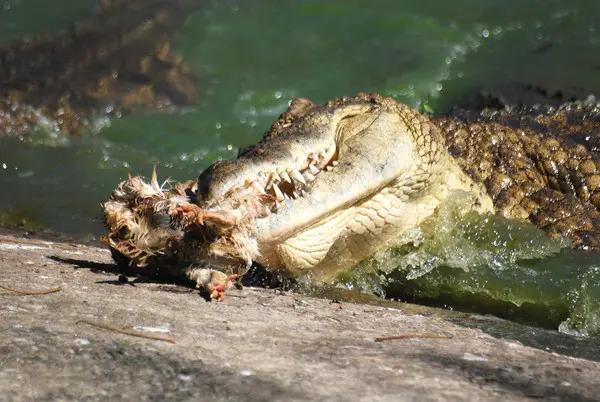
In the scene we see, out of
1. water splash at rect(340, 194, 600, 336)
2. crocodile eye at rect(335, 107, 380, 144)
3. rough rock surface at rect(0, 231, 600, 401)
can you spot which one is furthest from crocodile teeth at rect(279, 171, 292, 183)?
water splash at rect(340, 194, 600, 336)

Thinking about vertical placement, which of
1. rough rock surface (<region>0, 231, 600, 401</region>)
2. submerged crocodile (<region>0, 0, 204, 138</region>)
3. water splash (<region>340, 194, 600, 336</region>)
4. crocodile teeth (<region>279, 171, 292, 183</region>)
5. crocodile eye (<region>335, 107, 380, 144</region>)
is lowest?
rough rock surface (<region>0, 231, 600, 401</region>)

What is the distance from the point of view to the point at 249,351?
284 centimetres

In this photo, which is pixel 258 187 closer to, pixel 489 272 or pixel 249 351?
pixel 249 351

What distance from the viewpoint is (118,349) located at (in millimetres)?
2762

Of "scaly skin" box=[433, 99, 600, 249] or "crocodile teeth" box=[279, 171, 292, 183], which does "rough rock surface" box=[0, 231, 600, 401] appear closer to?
"crocodile teeth" box=[279, 171, 292, 183]

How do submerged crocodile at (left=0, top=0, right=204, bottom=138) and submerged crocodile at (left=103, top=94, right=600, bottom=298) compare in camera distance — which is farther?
submerged crocodile at (left=0, top=0, right=204, bottom=138)

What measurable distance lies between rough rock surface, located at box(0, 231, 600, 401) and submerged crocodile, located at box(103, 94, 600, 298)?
0.23m

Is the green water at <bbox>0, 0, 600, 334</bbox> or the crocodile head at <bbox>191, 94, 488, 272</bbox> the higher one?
the green water at <bbox>0, 0, 600, 334</bbox>

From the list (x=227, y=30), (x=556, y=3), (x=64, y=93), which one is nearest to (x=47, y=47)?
(x=64, y=93)

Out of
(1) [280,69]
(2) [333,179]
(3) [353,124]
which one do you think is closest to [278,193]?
(2) [333,179]

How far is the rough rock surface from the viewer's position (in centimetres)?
251

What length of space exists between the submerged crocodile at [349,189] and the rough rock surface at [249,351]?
9.1 inches

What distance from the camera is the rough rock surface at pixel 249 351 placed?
2.51 metres

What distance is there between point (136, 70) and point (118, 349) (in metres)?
6.90
